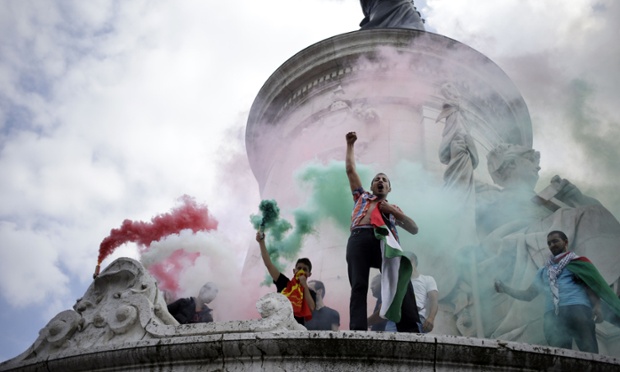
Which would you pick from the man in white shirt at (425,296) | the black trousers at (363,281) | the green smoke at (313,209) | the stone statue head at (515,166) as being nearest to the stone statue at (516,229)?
the stone statue head at (515,166)

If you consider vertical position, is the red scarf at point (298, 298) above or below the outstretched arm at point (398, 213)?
below

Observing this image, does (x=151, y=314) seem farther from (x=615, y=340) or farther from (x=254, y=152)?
(x=254, y=152)

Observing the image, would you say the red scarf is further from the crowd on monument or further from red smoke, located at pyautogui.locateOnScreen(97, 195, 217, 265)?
red smoke, located at pyautogui.locateOnScreen(97, 195, 217, 265)

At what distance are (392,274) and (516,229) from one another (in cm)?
345

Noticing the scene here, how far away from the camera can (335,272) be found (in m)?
10.7

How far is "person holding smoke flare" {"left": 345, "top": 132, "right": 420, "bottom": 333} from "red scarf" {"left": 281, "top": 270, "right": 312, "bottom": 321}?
2.31 ft

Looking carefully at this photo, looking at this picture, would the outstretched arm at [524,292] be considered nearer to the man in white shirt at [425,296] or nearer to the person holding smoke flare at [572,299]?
the person holding smoke flare at [572,299]

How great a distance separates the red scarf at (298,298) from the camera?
7316 millimetres

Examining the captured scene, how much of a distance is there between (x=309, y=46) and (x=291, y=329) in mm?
9409

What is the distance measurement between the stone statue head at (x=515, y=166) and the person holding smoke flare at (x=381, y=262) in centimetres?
355

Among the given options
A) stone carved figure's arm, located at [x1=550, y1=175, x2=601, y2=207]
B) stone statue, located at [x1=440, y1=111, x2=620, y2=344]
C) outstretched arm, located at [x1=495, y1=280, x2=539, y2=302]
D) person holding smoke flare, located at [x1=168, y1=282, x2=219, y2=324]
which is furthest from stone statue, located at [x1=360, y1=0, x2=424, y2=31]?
outstretched arm, located at [x1=495, y1=280, x2=539, y2=302]

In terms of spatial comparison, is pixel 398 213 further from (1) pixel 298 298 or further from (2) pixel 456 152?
(2) pixel 456 152

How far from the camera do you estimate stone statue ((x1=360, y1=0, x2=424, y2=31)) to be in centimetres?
1727

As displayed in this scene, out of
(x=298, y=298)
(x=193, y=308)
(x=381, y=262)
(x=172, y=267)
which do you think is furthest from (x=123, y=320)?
(x=172, y=267)
